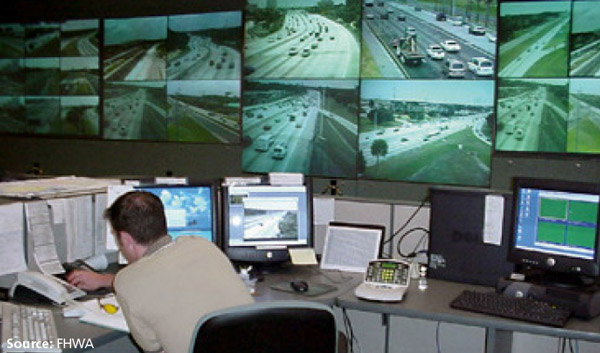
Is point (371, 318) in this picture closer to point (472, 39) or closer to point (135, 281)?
point (135, 281)

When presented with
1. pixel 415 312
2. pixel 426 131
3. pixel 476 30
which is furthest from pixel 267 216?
pixel 476 30

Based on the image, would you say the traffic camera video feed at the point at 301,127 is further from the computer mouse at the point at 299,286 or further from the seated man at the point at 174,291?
the seated man at the point at 174,291

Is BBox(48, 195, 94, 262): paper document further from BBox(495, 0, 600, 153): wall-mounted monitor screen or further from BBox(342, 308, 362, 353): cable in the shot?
BBox(495, 0, 600, 153): wall-mounted monitor screen

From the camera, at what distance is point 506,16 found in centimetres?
375

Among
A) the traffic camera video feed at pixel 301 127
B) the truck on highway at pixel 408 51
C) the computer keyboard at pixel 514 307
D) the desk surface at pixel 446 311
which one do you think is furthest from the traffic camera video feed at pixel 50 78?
the computer keyboard at pixel 514 307

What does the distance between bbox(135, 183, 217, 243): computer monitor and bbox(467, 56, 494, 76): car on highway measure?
197cm

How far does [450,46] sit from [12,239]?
287 cm

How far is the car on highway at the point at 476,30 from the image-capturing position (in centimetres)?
385

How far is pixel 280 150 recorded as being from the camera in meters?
4.55

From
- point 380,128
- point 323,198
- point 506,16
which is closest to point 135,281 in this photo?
point 323,198

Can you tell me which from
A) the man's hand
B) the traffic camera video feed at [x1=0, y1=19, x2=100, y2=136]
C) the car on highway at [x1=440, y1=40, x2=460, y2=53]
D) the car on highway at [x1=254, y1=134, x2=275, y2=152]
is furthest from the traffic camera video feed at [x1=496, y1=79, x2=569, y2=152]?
the traffic camera video feed at [x1=0, y1=19, x2=100, y2=136]

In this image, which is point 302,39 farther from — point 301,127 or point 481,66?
point 481,66

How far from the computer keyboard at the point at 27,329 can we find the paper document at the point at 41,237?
35cm

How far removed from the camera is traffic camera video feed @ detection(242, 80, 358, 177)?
430 centimetres
